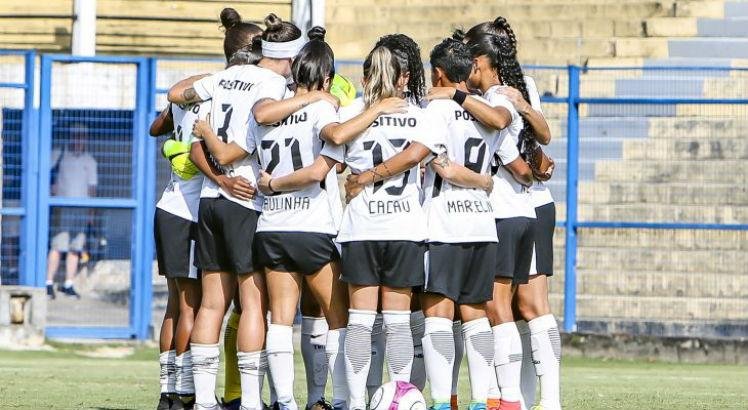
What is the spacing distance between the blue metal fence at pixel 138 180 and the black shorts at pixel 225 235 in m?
6.51

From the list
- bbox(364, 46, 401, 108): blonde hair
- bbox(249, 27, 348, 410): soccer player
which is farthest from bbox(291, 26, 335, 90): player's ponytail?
bbox(364, 46, 401, 108): blonde hair

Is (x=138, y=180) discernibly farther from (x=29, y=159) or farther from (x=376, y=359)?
(x=376, y=359)

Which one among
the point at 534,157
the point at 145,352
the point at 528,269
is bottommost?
the point at 145,352

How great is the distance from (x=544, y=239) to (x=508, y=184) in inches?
17.3

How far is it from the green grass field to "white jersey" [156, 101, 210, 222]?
147 centimetres

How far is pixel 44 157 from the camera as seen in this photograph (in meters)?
15.1

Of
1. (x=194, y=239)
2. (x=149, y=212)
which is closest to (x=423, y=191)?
(x=194, y=239)

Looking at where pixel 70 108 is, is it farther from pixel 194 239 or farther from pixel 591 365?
pixel 194 239

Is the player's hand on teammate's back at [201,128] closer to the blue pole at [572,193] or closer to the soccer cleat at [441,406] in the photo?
the soccer cleat at [441,406]

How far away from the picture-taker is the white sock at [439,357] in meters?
8.29

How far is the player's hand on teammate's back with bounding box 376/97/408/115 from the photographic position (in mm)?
8203

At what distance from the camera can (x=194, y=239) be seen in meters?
8.91

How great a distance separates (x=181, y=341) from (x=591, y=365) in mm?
6019

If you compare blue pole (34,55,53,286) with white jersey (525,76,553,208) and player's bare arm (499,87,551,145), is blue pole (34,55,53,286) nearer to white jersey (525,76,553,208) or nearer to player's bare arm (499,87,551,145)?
white jersey (525,76,553,208)
